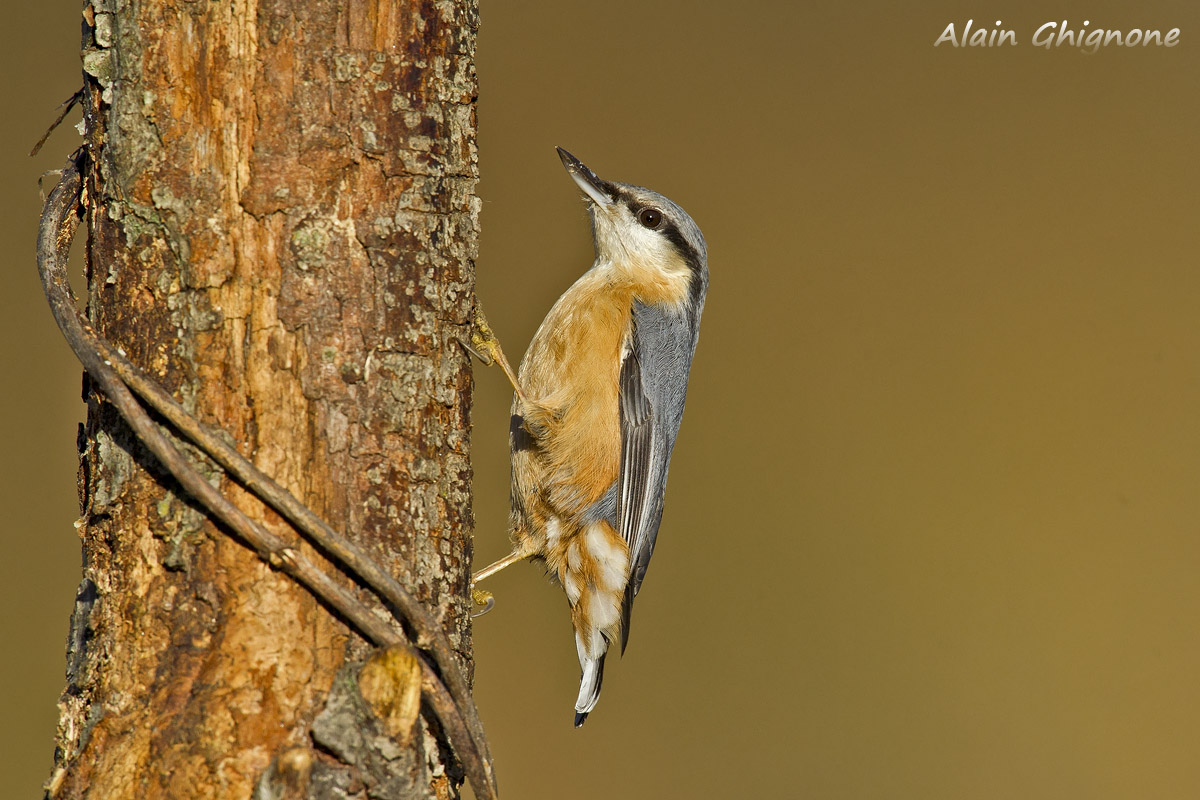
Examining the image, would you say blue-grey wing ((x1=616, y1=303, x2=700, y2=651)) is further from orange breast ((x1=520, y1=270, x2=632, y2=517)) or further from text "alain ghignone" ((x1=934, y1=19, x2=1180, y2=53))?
text "alain ghignone" ((x1=934, y1=19, x2=1180, y2=53))

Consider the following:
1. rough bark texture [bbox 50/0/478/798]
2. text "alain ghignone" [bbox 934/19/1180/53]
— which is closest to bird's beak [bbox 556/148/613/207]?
rough bark texture [bbox 50/0/478/798]

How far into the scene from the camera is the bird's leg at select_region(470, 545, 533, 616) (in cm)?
219

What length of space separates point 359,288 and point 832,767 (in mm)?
2814

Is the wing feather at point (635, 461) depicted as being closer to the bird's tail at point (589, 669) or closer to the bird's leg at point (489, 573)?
the bird's tail at point (589, 669)

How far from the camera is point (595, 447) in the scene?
234cm

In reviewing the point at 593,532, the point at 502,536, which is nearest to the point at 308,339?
the point at 593,532

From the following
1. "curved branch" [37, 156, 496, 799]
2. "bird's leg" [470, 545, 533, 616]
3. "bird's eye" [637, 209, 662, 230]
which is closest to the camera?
"curved branch" [37, 156, 496, 799]

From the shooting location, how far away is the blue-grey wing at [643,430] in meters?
2.39

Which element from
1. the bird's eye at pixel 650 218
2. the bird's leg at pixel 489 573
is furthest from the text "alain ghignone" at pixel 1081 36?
the bird's leg at pixel 489 573

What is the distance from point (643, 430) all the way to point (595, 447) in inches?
5.5

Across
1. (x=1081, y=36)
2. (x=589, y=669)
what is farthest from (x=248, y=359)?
(x=1081, y=36)

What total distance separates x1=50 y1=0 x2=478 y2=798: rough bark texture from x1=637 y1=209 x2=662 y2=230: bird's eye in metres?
1.38

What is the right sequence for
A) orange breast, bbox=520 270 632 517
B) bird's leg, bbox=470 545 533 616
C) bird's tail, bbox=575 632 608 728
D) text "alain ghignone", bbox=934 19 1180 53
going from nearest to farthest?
1. bird's leg, bbox=470 545 533 616
2. orange breast, bbox=520 270 632 517
3. bird's tail, bbox=575 632 608 728
4. text "alain ghignone", bbox=934 19 1180 53

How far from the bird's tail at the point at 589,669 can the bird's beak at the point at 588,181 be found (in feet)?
3.86
